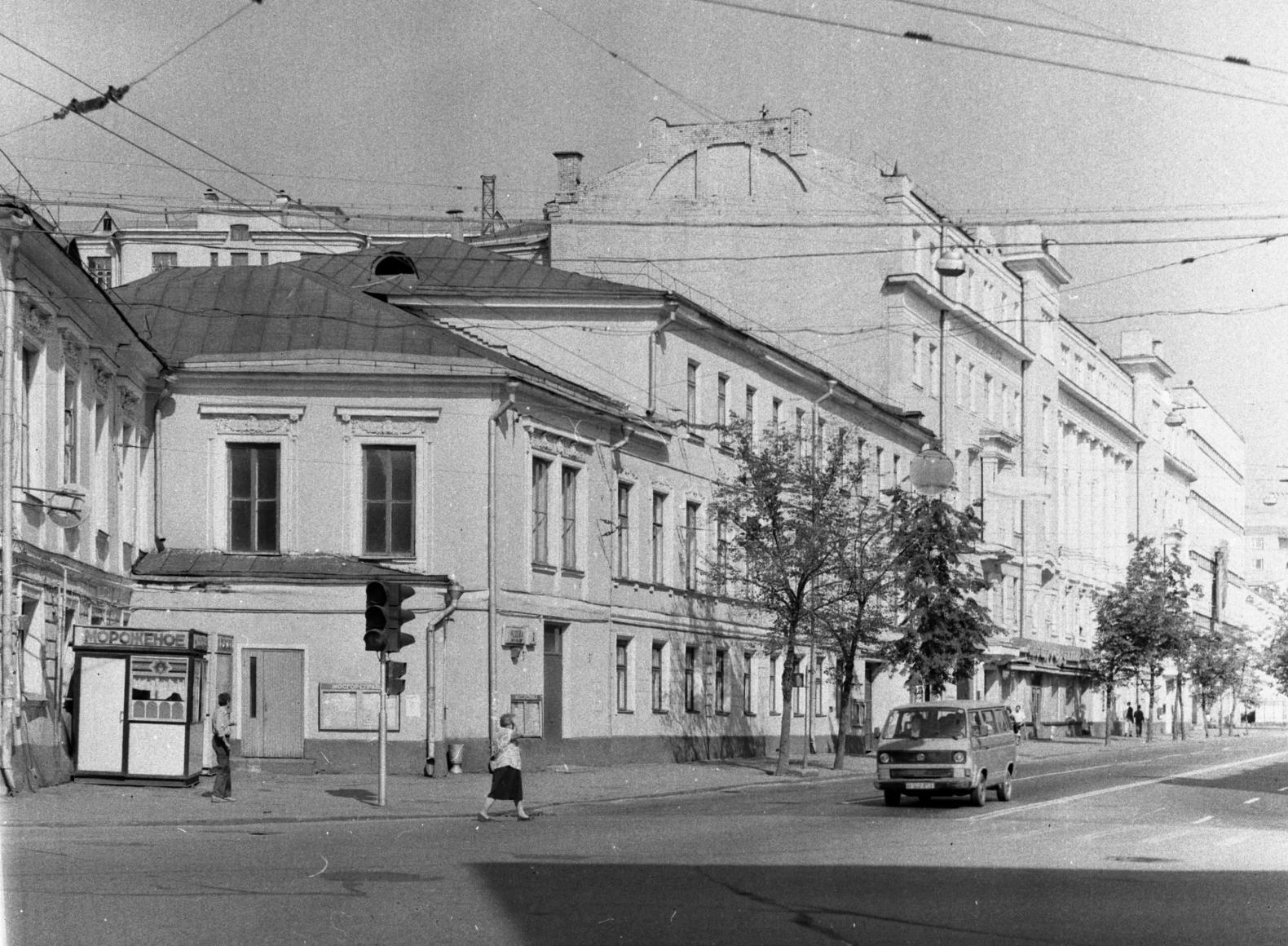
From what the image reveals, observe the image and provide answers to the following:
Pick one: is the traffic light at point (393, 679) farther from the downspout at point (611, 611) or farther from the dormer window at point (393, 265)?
the dormer window at point (393, 265)

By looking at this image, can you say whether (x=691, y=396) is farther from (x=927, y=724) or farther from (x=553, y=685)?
(x=927, y=724)

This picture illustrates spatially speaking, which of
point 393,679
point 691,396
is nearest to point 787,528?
point 691,396

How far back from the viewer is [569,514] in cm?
4162

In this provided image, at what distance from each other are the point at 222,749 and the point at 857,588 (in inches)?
727

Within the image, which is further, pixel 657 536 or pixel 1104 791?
pixel 657 536

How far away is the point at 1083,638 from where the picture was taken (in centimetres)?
9688

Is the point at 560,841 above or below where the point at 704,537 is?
below

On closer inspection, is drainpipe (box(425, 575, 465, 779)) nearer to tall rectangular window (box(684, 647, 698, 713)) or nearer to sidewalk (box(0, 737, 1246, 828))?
sidewalk (box(0, 737, 1246, 828))

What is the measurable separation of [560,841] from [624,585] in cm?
2313

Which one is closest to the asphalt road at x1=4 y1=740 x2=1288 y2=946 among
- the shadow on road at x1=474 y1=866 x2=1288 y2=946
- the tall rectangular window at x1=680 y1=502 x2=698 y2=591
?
the shadow on road at x1=474 y1=866 x2=1288 y2=946

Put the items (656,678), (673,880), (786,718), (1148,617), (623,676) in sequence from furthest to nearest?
(1148,617) → (656,678) → (623,676) → (786,718) → (673,880)

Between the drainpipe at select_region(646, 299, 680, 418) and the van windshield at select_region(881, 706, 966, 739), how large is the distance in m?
16.4

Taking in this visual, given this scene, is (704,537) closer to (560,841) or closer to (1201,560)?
(560,841)

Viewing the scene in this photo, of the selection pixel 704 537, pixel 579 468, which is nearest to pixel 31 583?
pixel 579 468
